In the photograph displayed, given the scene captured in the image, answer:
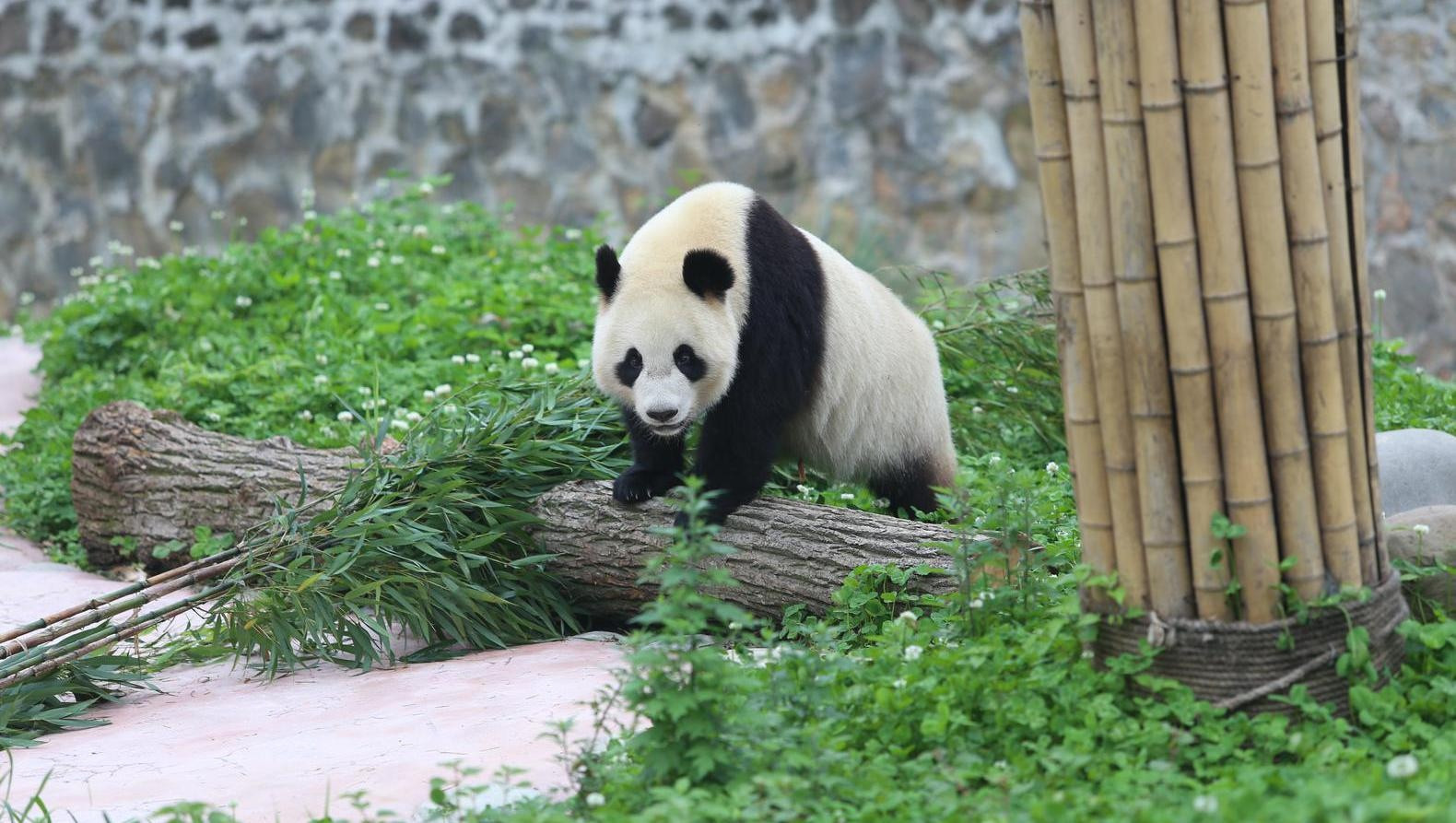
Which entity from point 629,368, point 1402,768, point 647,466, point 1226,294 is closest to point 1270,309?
point 1226,294

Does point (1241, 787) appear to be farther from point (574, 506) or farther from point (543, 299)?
point (543, 299)

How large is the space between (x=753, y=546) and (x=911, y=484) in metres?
0.86

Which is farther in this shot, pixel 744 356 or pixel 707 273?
pixel 744 356

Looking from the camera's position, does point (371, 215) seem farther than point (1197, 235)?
Yes

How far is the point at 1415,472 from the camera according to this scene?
430cm

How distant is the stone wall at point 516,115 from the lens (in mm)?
8758

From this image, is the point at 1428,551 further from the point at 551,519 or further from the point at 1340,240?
the point at 551,519

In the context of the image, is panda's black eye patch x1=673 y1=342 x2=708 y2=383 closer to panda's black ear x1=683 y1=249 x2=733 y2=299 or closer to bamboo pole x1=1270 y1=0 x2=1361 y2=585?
→ panda's black ear x1=683 y1=249 x2=733 y2=299

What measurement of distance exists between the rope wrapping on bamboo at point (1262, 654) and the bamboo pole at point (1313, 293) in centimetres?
11

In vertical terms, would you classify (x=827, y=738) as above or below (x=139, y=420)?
below

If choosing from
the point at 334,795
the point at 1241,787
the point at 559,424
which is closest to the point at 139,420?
the point at 559,424

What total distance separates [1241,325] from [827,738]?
113 cm

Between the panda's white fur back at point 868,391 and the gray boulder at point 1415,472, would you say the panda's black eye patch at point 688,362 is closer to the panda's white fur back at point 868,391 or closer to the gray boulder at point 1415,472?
the panda's white fur back at point 868,391

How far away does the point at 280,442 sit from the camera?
16.8 feet
